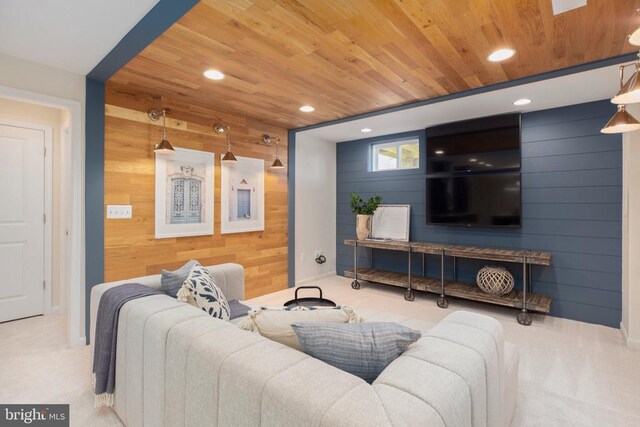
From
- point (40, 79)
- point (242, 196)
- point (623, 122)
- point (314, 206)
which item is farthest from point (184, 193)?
point (623, 122)

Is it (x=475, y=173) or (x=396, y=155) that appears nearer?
(x=475, y=173)

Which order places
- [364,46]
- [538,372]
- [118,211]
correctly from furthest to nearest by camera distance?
[118,211] < [538,372] < [364,46]

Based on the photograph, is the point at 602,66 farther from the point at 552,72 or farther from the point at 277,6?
the point at 277,6

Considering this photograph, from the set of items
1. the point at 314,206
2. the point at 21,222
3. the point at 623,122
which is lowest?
the point at 21,222

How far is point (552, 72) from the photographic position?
2.71 metres

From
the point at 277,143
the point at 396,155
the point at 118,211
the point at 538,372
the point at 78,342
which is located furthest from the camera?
the point at 396,155

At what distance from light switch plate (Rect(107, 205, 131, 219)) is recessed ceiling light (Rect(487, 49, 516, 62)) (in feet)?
11.4

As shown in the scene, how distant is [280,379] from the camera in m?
0.95

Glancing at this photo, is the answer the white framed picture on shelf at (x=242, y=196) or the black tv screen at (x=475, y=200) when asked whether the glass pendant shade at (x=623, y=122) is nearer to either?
the black tv screen at (x=475, y=200)

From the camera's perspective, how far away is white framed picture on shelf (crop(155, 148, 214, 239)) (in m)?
3.30

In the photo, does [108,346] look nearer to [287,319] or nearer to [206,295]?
[206,295]

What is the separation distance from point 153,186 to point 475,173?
381 cm

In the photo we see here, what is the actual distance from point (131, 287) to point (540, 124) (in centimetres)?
437

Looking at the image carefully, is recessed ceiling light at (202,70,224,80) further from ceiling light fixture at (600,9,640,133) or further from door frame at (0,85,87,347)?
ceiling light fixture at (600,9,640,133)
